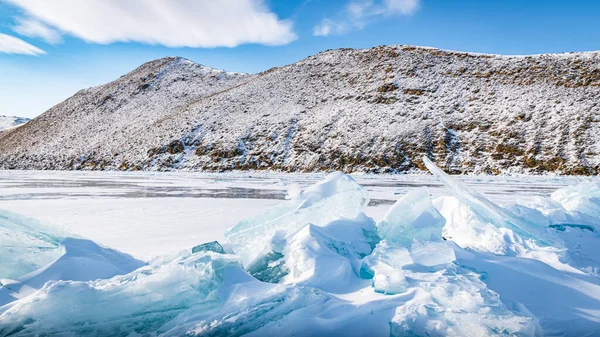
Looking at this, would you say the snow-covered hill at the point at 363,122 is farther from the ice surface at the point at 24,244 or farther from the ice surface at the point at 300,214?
the ice surface at the point at 24,244

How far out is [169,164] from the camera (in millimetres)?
39969

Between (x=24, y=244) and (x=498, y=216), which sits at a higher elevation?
(x=498, y=216)

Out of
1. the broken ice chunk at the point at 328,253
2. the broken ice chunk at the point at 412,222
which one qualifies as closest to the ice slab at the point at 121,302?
the broken ice chunk at the point at 328,253

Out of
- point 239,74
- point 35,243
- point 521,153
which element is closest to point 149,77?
point 239,74

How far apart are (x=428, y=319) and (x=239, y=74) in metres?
69.2

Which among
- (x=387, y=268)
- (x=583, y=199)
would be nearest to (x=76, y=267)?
(x=387, y=268)

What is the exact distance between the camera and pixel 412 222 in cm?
407

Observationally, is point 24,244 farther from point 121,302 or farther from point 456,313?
point 456,313

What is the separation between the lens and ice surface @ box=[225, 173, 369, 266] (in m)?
3.50

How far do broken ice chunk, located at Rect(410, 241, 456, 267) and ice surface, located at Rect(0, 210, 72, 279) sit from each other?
318 centimetres

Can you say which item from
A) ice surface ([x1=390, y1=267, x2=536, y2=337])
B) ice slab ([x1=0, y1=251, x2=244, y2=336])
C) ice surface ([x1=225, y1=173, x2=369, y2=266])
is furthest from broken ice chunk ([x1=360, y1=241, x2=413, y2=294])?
ice slab ([x1=0, y1=251, x2=244, y2=336])

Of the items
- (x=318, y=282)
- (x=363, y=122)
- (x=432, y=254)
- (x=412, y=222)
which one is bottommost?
(x=318, y=282)

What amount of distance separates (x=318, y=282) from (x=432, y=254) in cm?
111

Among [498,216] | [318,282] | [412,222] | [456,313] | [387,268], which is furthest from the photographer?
[498,216]
